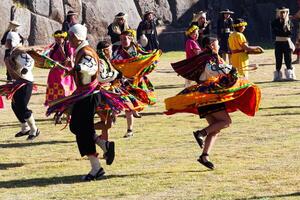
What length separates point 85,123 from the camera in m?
10.8

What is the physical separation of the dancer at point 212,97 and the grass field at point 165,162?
529 millimetres

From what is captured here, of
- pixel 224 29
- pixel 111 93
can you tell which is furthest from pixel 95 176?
pixel 224 29

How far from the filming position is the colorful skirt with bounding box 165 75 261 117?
11133 millimetres

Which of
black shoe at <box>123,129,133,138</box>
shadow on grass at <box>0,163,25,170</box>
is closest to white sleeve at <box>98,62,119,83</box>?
shadow on grass at <box>0,163,25,170</box>

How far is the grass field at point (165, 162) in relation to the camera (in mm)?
10086

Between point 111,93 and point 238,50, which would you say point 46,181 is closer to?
point 111,93

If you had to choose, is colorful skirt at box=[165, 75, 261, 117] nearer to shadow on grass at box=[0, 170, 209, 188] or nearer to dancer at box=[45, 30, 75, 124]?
shadow on grass at box=[0, 170, 209, 188]

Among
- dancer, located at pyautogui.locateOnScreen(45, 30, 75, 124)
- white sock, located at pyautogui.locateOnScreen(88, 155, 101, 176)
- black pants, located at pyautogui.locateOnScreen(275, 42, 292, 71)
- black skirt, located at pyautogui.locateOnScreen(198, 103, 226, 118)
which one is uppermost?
black skirt, located at pyautogui.locateOnScreen(198, 103, 226, 118)

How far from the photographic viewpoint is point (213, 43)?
11570 millimetres

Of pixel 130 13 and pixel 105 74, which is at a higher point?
pixel 105 74

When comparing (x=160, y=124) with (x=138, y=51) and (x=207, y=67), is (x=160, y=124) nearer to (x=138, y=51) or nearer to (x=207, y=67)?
(x=138, y=51)

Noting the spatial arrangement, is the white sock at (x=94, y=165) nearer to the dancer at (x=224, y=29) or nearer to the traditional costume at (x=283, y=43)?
the traditional costume at (x=283, y=43)

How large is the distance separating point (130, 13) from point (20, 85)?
66.4 feet

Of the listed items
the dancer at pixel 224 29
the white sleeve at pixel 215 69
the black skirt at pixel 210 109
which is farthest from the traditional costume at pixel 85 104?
the dancer at pixel 224 29
